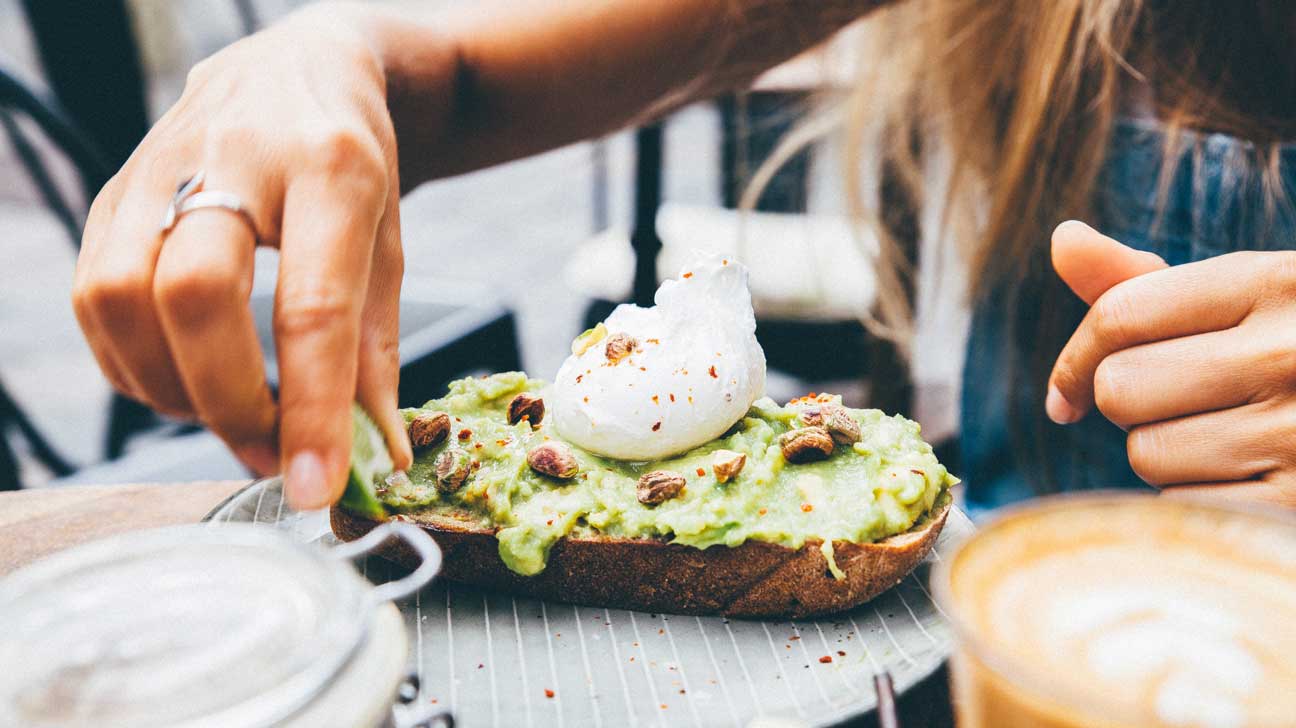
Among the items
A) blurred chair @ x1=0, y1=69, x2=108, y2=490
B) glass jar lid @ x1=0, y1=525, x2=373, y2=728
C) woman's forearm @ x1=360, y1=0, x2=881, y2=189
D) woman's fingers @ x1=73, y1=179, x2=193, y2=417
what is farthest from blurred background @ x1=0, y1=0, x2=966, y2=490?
glass jar lid @ x1=0, y1=525, x2=373, y2=728

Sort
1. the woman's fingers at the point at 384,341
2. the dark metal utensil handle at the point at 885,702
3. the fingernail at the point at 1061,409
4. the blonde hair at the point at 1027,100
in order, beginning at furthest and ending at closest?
the blonde hair at the point at 1027,100 → the fingernail at the point at 1061,409 → the woman's fingers at the point at 384,341 → the dark metal utensil handle at the point at 885,702

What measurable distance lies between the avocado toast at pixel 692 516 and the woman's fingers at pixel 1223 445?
0.30 meters

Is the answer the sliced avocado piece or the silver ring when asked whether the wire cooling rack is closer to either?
the sliced avocado piece

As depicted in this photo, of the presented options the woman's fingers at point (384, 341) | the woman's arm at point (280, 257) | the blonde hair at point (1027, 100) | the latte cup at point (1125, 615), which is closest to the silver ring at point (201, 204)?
the woman's arm at point (280, 257)

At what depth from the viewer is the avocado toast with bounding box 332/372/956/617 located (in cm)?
133

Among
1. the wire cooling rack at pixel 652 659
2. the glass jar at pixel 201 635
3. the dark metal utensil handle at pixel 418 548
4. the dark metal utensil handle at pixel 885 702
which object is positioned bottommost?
the wire cooling rack at pixel 652 659

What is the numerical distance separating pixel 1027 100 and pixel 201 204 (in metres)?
1.57

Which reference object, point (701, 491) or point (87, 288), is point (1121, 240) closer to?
point (701, 491)

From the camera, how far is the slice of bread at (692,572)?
4.35ft

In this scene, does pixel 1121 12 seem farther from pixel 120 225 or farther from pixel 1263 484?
pixel 120 225

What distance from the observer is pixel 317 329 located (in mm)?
994

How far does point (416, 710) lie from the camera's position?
0.99 meters

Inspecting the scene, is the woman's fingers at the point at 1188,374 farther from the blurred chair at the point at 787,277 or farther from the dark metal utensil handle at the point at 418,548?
the blurred chair at the point at 787,277

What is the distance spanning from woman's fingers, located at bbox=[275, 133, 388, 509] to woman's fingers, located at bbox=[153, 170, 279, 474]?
0.11ft
